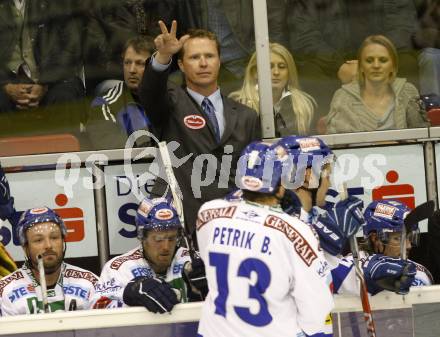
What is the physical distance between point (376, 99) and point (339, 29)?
0.47 meters

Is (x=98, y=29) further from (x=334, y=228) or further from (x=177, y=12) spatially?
(x=334, y=228)

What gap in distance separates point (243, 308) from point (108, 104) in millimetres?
2379

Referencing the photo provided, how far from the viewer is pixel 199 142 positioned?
6559 millimetres

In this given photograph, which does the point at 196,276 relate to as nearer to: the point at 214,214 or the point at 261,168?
the point at 214,214

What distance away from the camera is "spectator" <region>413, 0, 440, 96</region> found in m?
6.83

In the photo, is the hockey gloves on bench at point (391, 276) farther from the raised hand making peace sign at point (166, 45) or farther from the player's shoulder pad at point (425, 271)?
the raised hand making peace sign at point (166, 45)

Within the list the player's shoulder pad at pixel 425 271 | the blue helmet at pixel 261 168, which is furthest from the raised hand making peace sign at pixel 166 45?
the player's shoulder pad at pixel 425 271

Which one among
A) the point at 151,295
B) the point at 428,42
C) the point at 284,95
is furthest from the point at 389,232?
the point at 151,295

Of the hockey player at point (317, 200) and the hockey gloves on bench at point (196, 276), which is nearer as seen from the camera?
the hockey player at point (317, 200)

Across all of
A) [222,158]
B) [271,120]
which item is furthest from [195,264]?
[271,120]

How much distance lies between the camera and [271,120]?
22.5 feet

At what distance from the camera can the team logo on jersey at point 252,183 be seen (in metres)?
4.84

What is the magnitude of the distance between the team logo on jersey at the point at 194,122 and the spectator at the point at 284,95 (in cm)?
38

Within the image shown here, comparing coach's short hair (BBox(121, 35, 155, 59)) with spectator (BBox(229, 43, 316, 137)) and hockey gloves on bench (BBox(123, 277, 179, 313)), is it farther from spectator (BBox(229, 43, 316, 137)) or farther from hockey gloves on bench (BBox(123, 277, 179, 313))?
hockey gloves on bench (BBox(123, 277, 179, 313))
